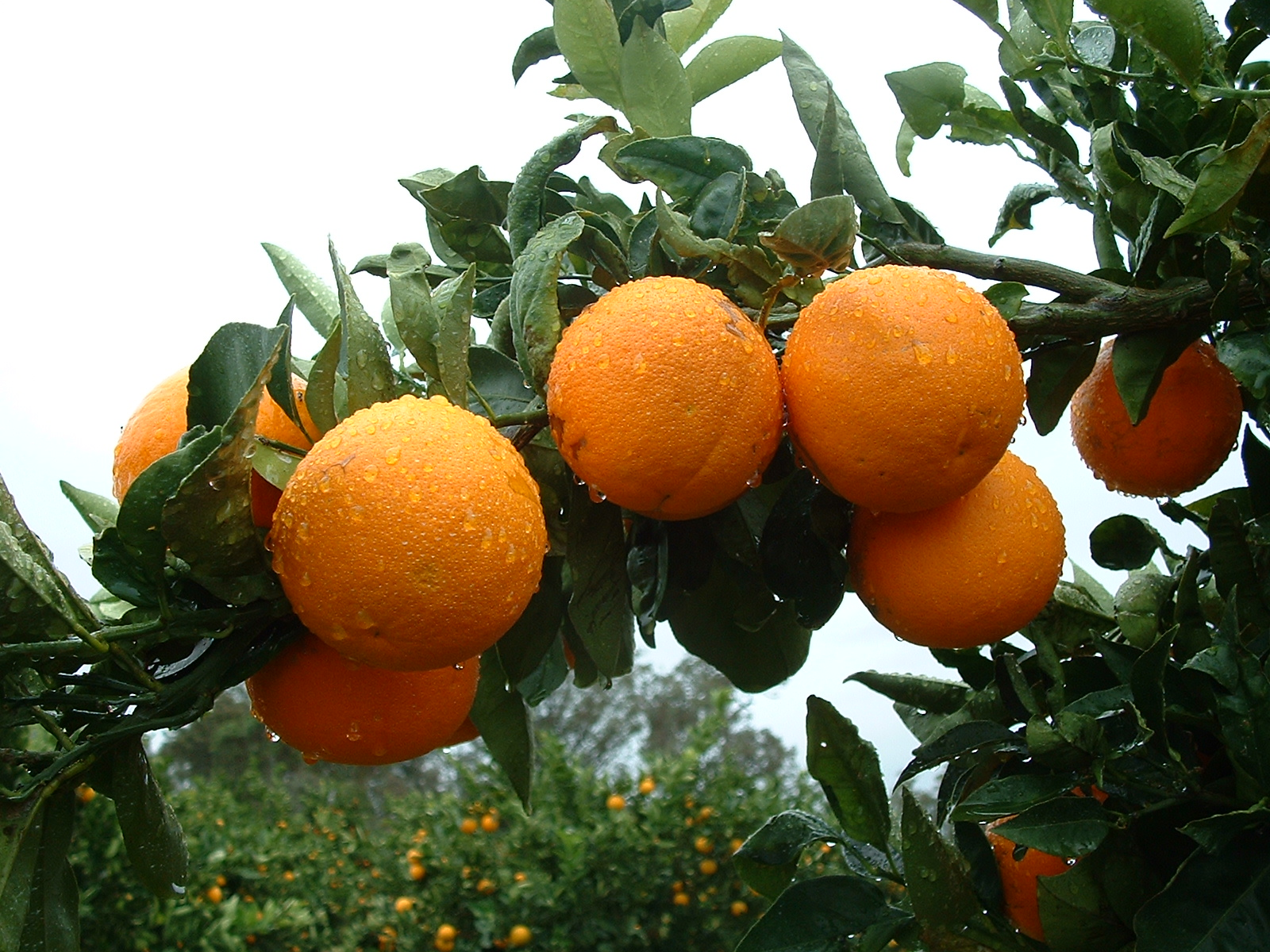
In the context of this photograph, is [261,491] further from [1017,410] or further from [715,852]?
[715,852]

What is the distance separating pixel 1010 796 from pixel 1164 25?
0.61m

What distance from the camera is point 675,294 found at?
0.63 metres

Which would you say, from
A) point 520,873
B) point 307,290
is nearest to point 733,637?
point 307,290

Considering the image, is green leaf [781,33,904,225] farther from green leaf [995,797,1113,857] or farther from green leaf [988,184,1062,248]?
green leaf [995,797,1113,857]

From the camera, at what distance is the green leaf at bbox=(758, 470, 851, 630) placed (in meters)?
0.78

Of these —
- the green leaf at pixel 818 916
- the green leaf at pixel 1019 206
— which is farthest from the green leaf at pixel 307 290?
the green leaf at pixel 1019 206

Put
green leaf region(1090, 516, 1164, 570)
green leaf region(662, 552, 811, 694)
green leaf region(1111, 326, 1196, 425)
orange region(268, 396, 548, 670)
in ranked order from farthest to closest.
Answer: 1. green leaf region(1090, 516, 1164, 570)
2. green leaf region(662, 552, 811, 694)
3. green leaf region(1111, 326, 1196, 425)
4. orange region(268, 396, 548, 670)

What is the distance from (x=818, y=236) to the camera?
2.07ft

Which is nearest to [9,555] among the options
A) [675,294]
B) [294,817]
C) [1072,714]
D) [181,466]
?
[181,466]

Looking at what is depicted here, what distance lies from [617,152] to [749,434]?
24 centimetres

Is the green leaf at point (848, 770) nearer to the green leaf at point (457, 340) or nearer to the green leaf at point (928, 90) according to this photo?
the green leaf at point (457, 340)

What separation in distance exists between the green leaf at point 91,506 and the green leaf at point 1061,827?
0.69m

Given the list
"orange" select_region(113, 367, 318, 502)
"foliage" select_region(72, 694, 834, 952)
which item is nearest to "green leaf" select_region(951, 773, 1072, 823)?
"orange" select_region(113, 367, 318, 502)

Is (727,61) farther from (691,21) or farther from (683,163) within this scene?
(683,163)
